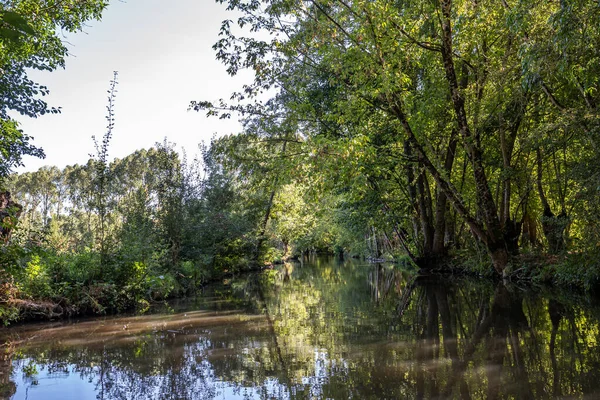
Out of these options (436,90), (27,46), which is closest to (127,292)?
(27,46)

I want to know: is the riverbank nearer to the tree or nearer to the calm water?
the calm water

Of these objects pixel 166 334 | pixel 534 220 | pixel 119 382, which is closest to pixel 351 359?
pixel 119 382

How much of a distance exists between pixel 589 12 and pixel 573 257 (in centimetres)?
704

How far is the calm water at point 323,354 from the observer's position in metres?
3.96

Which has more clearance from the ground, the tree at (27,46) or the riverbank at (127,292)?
the tree at (27,46)

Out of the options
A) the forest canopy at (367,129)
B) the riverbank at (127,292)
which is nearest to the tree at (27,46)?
the forest canopy at (367,129)

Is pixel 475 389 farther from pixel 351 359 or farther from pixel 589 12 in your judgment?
pixel 589 12

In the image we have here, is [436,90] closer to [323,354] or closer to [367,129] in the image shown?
[367,129]

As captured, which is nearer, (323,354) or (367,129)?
(323,354)

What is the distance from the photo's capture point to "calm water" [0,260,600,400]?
3963 millimetres

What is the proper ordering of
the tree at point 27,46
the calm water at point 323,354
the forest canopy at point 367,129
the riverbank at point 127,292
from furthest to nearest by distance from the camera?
Answer: the riverbank at point 127,292 → the forest canopy at point 367,129 → the calm water at point 323,354 → the tree at point 27,46

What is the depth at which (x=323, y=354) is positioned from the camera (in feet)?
17.1

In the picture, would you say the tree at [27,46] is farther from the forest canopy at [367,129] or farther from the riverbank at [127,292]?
the riverbank at [127,292]

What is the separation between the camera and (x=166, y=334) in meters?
7.11
